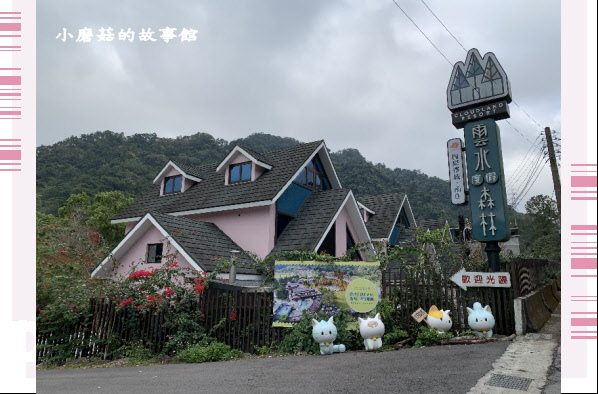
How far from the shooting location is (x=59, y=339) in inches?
436

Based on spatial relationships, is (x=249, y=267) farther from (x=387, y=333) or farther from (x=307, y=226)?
(x=387, y=333)

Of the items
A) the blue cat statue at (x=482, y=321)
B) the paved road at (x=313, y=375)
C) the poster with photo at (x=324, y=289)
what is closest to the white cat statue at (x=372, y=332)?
the paved road at (x=313, y=375)

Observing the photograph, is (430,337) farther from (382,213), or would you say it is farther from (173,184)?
(382,213)

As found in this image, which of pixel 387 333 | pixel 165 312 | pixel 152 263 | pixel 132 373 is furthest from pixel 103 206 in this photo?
pixel 387 333

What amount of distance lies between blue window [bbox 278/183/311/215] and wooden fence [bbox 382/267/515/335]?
733 centimetres

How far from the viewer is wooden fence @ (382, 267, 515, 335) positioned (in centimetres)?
903

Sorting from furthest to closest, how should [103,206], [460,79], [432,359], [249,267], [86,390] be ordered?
[103,206]
[249,267]
[460,79]
[432,359]
[86,390]

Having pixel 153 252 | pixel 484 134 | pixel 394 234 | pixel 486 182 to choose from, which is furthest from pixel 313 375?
pixel 394 234

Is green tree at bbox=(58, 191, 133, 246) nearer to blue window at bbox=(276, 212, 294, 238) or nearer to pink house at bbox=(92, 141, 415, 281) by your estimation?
pink house at bbox=(92, 141, 415, 281)

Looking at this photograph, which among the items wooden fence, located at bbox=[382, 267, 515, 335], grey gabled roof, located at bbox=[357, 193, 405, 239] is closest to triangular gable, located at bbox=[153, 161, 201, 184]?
grey gabled roof, located at bbox=[357, 193, 405, 239]

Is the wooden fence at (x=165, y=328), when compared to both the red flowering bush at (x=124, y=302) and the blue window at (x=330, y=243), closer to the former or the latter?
the red flowering bush at (x=124, y=302)

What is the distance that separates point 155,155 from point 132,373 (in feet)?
161

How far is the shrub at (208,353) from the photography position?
9062mm

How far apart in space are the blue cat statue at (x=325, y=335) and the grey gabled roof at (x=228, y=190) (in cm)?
723
